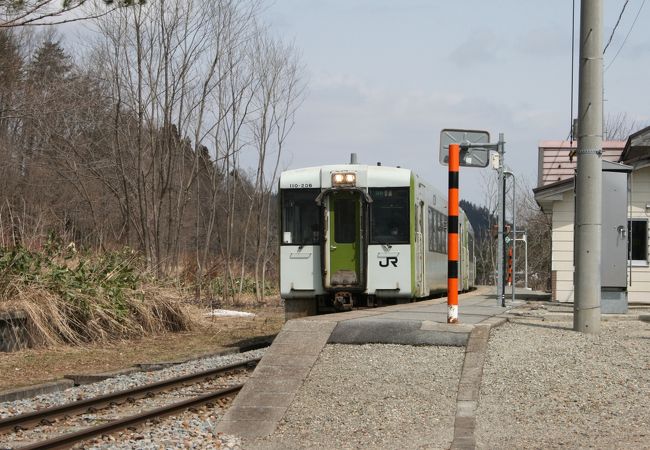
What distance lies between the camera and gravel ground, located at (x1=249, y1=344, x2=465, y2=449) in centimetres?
662

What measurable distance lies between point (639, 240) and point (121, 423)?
14624 mm

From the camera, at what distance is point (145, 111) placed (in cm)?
2333

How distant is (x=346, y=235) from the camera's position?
51.3 ft

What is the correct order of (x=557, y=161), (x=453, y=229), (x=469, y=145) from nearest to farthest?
(x=453, y=229) → (x=469, y=145) → (x=557, y=161)

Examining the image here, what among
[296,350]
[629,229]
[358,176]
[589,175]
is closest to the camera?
[296,350]

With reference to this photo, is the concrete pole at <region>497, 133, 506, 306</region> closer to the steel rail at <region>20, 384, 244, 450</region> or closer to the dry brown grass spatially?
the dry brown grass

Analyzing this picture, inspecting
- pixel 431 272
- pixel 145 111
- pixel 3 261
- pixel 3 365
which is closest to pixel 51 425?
pixel 3 365

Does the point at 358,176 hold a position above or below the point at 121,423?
above

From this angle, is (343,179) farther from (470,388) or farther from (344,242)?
(470,388)

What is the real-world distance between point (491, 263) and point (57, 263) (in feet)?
133

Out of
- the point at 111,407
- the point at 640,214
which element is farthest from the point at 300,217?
the point at 640,214

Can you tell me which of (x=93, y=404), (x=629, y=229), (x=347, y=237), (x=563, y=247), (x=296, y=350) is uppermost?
(x=629, y=229)

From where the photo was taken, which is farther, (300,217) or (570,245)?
(570,245)

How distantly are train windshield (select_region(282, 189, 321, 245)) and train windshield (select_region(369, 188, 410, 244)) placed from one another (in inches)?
37.2
